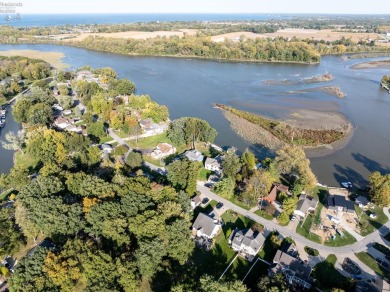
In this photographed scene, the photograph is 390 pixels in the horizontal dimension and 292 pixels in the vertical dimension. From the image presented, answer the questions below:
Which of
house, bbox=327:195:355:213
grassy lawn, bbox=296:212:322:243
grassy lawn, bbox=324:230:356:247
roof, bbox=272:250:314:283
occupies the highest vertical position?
house, bbox=327:195:355:213

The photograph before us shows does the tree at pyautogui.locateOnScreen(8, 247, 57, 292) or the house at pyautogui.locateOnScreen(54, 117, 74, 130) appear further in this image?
the house at pyautogui.locateOnScreen(54, 117, 74, 130)

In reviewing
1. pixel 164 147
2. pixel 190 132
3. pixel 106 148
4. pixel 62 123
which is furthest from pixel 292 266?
pixel 62 123

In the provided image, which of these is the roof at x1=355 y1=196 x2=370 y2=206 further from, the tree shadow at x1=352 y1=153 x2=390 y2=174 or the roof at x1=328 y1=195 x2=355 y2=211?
the tree shadow at x1=352 y1=153 x2=390 y2=174

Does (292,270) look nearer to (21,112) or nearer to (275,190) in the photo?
(275,190)

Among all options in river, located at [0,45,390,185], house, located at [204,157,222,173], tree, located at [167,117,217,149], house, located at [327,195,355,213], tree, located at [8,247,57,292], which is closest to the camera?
tree, located at [8,247,57,292]

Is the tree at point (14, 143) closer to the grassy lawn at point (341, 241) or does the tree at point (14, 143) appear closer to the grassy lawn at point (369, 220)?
the grassy lawn at point (341, 241)

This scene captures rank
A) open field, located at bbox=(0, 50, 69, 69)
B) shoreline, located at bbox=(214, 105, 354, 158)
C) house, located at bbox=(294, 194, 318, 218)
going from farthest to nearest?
open field, located at bbox=(0, 50, 69, 69), shoreline, located at bbox=(214, 105, 354, 158), house, located at bbox=(294, 194, 318, 218)

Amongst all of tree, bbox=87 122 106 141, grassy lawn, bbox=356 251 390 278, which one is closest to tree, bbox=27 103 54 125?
tree, bbox=87 122 106 141

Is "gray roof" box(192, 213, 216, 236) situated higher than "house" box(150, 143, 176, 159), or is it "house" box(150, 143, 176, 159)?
"house" box(150, 143, 176, 159)
